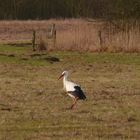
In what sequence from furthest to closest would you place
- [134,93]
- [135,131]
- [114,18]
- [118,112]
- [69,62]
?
[114,18] < [69,62] < [134,93] < [118,112] < [135,131]

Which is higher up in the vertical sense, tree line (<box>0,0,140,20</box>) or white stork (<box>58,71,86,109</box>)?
white stork (<box>58,71,86,109</box>)

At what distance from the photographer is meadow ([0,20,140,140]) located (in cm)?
1159

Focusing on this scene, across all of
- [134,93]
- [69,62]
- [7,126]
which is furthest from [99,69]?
[7,126]

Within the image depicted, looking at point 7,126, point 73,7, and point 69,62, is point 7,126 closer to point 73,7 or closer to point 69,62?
point 69,62

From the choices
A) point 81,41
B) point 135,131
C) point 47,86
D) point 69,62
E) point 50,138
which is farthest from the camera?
point 81,41

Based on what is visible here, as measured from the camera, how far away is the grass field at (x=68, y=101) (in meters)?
11.5

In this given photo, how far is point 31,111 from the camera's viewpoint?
1393 centimetres

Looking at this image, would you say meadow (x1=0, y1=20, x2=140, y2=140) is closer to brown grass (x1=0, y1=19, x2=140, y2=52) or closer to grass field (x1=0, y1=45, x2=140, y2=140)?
grass field (x1=0, y1=45, x2=140, y2=140)

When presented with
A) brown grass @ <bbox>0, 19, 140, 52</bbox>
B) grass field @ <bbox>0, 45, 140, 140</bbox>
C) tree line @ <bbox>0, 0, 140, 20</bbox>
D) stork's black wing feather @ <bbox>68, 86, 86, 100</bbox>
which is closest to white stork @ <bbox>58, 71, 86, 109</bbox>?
stork's black wing feather @ <bbox>68, 86, 86, 100</bbox>

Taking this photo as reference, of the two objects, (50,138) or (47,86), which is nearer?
(50,138)

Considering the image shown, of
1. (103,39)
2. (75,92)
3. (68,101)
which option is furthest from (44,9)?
(75,92)

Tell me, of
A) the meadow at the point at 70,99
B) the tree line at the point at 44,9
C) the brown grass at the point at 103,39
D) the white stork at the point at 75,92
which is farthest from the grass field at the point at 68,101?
the tree line at the point at 44,9

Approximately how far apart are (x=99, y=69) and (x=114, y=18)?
41.5 feet

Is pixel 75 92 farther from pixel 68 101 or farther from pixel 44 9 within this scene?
pixel 44 9
